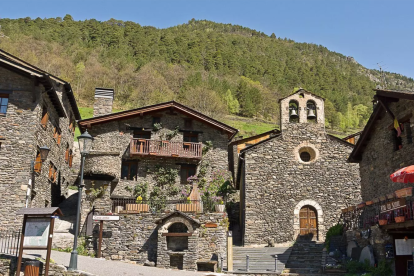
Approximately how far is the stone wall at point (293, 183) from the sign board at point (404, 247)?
877 centimetres

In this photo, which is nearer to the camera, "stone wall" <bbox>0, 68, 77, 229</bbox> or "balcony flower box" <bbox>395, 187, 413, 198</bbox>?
"balcony flower box" <bbox>395, 187, 413, 198</bbox>

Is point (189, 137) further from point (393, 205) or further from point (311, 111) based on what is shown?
point (393, 205)

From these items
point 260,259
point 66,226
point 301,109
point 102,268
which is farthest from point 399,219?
point 66,226

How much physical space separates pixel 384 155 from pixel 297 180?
21.4ft

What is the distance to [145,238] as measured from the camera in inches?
738

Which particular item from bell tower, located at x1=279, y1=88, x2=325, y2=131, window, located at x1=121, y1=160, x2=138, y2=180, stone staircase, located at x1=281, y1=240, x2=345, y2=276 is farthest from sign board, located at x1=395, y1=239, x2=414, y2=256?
window, located at x1=121, y1=160, x2=138, y2=180

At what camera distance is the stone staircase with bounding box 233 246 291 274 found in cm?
1633

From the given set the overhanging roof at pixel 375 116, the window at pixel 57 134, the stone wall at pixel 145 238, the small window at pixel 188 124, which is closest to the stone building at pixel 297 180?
the stone wall at pixel 145 238

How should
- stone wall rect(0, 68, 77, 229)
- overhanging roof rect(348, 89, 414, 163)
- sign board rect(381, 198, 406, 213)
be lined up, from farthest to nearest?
stone wall rect(0, 68, 77, 229) < overhanging roof rect(348, 89, 414, 163) < sign board rect(381, 198, 406, 213)

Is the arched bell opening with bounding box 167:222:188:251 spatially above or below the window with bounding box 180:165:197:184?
below

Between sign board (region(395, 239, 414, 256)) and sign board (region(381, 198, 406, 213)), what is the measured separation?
1053 mm

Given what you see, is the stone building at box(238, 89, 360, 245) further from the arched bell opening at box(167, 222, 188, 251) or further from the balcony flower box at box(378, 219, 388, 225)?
the balcony flower box at box(378, 219, 388, 225)

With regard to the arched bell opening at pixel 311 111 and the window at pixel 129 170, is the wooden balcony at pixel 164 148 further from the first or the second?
the arched bell opening at pixel 311 111

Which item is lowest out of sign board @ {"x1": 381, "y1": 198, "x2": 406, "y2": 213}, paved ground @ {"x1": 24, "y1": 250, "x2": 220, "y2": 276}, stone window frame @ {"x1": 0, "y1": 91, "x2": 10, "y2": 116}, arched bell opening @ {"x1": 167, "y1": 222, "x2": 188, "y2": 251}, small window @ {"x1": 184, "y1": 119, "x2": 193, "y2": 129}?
paved ground @ {"x1": 24, "y1": 250, "x2": 220, "y2": 276}
